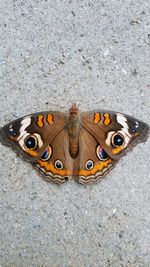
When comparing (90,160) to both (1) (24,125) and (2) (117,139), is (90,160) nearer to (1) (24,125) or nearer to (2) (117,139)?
(2) (117,139)

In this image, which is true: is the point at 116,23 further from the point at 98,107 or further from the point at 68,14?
the point at 98,107

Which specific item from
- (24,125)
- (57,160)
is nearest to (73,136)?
(57,160)

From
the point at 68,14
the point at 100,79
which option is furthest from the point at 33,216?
the point at 68,14

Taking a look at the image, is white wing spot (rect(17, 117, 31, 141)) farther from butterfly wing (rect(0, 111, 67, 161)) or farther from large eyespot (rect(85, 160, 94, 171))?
large eyespot (rect(85, 160, 94, 171))

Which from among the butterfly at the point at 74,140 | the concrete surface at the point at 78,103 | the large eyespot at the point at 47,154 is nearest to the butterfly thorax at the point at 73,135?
the butterfly at the point at 74,140

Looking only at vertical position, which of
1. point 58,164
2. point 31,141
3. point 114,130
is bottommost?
point 58,164

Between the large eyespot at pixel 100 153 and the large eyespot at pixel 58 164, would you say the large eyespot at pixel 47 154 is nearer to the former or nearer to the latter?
the large eyespot at pixel 58 164

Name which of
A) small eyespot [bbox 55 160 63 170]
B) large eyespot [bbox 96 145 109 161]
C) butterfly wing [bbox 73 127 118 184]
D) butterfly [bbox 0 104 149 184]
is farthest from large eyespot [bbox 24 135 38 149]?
large eyespot [bbox 96 145 109 161]
